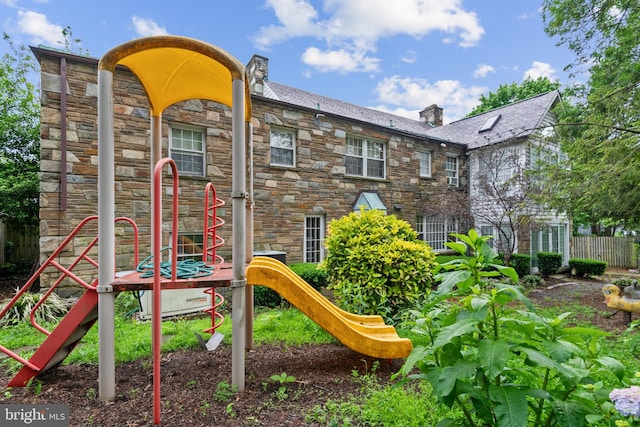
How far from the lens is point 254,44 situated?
12828mm

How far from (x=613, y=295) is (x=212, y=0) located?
9616 millimetres

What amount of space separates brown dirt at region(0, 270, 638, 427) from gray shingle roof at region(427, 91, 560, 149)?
11.1 metres

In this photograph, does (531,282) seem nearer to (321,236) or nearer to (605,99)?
(605,99)

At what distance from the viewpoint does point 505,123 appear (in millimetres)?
13445

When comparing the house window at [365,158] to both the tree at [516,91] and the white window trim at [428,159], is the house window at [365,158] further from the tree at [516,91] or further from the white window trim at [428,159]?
the tree at [516,91]

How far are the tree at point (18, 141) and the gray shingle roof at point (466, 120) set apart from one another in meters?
7.57

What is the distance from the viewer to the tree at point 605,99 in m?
4.81

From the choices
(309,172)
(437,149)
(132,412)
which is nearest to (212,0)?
(309,172)

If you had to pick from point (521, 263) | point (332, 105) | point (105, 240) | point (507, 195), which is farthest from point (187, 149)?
point (521, 263)

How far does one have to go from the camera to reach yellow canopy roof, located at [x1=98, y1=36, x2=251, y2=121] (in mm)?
2615

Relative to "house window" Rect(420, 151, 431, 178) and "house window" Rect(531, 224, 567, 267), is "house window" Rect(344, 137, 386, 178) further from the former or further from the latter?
"house window" Rect(531, 224, 567, 267)

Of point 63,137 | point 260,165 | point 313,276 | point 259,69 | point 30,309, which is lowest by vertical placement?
point 30,309

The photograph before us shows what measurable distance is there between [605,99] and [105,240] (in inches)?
290

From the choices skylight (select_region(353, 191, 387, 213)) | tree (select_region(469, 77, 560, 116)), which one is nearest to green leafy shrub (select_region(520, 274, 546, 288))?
skylight (select_region(353, 191, 387, 213))
